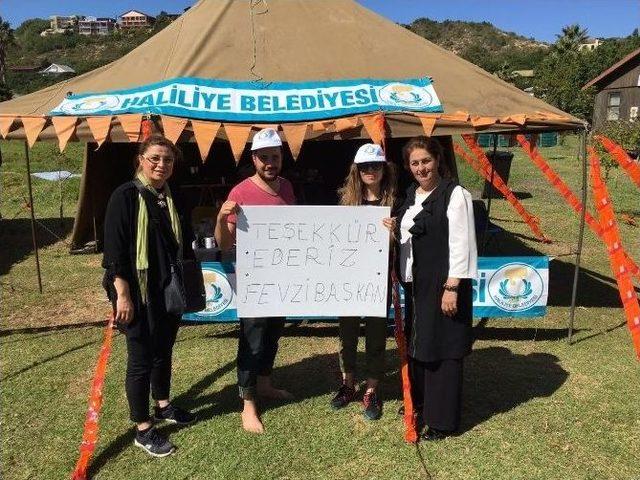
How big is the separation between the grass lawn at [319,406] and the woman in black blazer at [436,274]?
380mm

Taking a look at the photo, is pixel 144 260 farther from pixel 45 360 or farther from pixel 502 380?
pixel 502 380

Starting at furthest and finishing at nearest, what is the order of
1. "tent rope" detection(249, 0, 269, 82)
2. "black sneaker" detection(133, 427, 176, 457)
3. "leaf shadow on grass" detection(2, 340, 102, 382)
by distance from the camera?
"tent rope" detection(249, 0, 269, 82), "leaf shadow on grass" detection(2, 340, 102, 382), "black sneaker" detection(133, 427, 176, 457)

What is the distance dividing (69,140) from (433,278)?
3.77 metres

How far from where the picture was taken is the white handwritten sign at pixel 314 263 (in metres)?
3.41

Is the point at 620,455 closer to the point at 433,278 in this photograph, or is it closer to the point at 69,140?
the point at 433,278

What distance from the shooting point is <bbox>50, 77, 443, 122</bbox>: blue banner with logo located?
5250 mm

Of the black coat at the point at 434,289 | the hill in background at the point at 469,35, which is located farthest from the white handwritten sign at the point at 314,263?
the hill in background at the point at 469,35

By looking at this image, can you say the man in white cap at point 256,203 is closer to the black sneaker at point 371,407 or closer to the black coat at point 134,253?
the black coat at point 134,253

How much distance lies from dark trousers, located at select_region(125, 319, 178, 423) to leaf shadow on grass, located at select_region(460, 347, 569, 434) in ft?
6.97

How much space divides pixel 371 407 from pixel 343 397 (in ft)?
0.87

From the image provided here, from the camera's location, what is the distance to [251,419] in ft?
12.1

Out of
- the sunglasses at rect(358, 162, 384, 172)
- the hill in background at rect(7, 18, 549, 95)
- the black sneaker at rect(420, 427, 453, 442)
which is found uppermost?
the hill in background at rect(7, 18, 549, 95)

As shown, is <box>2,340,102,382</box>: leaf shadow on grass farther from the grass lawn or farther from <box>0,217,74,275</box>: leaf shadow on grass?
<box>0,217,74,275</box>: leaf shadow on grass

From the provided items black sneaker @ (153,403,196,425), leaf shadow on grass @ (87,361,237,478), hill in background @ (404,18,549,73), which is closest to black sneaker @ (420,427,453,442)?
leaf shadow on grass @ (87,361,237,478)
